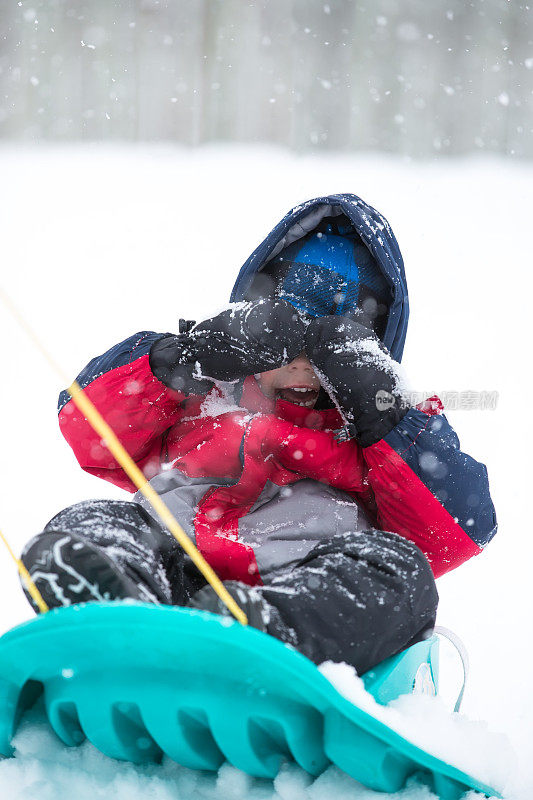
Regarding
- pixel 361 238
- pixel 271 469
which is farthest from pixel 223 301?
pixel 271 469

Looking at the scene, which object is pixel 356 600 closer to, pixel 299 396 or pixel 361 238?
pixel 299 396

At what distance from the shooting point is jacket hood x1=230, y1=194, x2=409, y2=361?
1078 mm

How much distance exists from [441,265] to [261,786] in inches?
81.3

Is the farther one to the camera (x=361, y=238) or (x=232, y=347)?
(x=361, y=238)

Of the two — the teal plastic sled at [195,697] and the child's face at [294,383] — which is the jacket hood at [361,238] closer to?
the child's face at [294,383]

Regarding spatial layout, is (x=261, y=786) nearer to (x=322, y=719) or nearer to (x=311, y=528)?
(x=322, y=719)

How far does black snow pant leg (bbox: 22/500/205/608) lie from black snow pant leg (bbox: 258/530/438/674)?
0.36 ft

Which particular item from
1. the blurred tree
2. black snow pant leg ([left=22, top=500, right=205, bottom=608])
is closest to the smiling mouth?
black snow pant leg ([left=22, top=500, right=205, bottom=608])

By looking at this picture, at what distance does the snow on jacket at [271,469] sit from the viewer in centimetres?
91

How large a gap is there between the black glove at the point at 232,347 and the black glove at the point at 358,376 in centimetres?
3

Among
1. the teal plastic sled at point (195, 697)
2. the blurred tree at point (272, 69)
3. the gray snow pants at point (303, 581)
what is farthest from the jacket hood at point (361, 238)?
the blurred tree at point (272, 69)

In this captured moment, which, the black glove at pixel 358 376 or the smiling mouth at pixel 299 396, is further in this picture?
the smiling mouth at pixel 299 396

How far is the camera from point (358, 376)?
882mm

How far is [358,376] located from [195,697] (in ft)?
1.29
